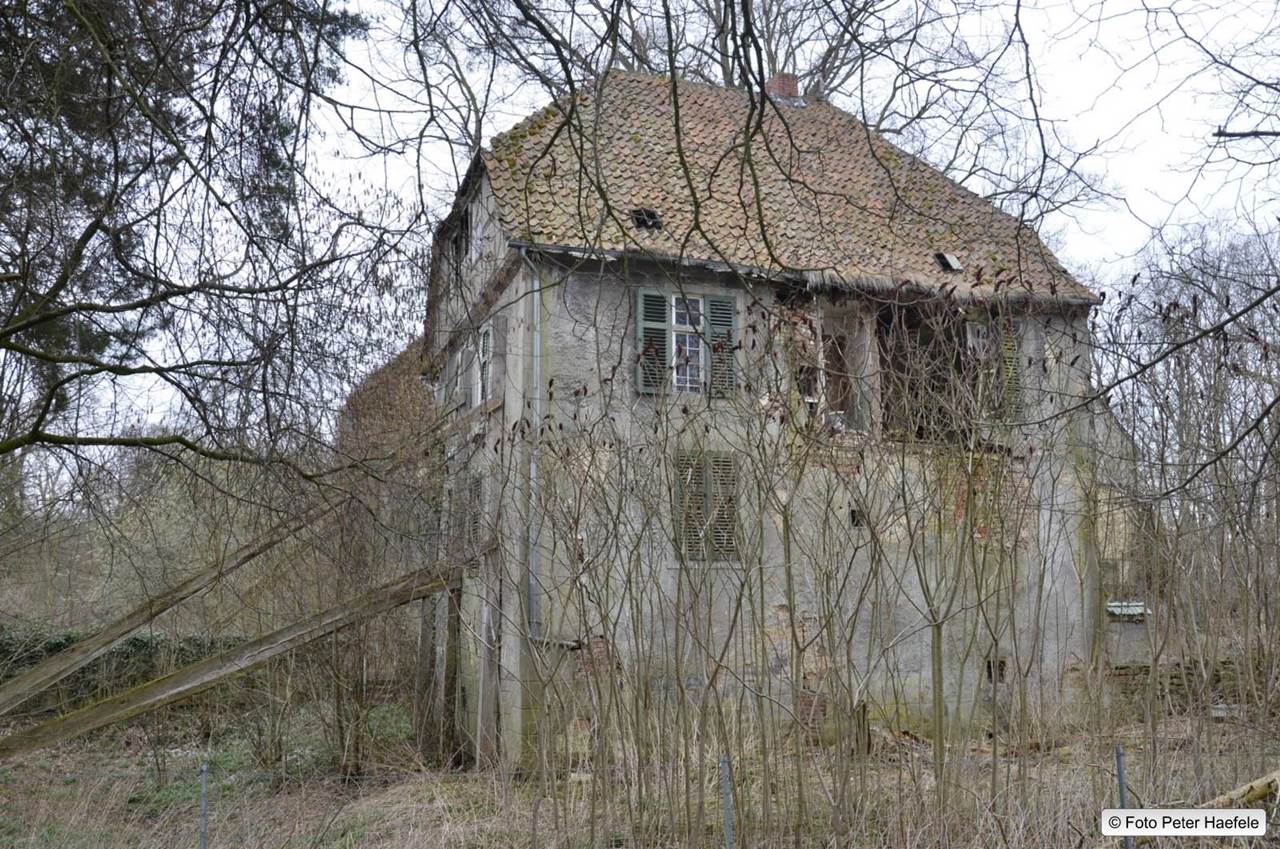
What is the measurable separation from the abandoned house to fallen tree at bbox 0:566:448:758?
59cm

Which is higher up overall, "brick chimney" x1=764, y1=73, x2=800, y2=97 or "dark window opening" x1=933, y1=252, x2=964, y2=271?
"brick chimney" x1=764, y1=73, x2=800, y2=97

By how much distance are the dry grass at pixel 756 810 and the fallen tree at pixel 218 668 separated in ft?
2.74

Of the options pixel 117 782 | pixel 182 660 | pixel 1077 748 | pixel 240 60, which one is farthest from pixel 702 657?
pixel 182 660

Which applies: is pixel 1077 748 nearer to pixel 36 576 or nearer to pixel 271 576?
pixel 271 576

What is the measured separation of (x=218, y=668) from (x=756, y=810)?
4.78 metres

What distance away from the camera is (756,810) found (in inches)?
296

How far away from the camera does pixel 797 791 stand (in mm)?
7168

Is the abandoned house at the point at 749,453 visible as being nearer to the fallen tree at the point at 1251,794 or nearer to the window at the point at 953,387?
the window at the point at 953,387

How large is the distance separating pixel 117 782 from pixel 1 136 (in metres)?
6.81

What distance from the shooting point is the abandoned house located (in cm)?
736

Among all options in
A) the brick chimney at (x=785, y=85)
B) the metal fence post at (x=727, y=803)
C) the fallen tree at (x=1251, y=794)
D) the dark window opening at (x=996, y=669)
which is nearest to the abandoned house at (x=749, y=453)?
the dark window opening at (x=996, y=669)

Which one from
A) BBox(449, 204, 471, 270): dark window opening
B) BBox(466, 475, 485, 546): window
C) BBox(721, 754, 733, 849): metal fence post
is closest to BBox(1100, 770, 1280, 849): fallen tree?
BBox(721, 754, 733, 849): metal fence post

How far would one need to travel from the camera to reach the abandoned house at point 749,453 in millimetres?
7355

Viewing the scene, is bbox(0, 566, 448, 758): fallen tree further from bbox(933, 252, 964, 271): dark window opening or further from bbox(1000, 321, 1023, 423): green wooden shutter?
bbox(933, 252, 964, 271): dark window opening
